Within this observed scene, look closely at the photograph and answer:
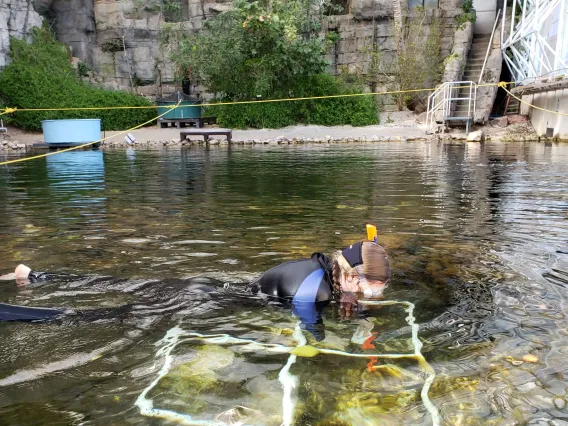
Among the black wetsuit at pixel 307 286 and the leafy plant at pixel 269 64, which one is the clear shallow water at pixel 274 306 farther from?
the leafy plant at pixel 269 64

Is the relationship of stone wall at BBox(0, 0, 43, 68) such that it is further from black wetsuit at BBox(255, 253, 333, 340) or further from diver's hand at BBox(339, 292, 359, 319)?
diver's hand at BBox(339, 292, 359, 319)

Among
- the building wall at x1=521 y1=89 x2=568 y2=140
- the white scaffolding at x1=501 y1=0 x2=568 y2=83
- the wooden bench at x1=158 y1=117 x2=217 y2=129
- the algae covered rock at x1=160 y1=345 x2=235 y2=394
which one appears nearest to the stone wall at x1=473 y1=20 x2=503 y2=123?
the white scaffolding at x1=501 y1=0 x2=568 y2=83

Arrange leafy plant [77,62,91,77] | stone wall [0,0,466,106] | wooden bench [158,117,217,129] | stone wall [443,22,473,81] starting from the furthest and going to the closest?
leafy plant [77,62,91,77], stone wall [0,0,466,106], wooden bench [158,117,217,129], stone wall [443,22,473,81]

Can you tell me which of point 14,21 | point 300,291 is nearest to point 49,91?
point 14,21

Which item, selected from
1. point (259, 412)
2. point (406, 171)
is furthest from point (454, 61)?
point (259, 412)

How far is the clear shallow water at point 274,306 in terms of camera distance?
2395mm

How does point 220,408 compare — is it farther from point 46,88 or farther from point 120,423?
point 46,88

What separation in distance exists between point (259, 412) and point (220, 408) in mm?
179

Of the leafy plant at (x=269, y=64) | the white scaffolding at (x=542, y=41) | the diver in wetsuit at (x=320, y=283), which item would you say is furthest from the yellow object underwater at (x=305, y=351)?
the leafy plant at (x=269, y=64)

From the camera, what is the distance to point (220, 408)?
7.58ft

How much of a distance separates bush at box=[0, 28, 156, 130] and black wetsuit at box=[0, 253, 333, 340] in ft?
69.3

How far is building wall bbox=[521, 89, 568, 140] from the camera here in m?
15.6

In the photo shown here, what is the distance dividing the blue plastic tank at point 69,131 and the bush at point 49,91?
474 centimetres

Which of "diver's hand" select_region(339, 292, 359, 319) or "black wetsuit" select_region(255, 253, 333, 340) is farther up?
"black wetsuit" select_region(255, 253, 333, 340)
